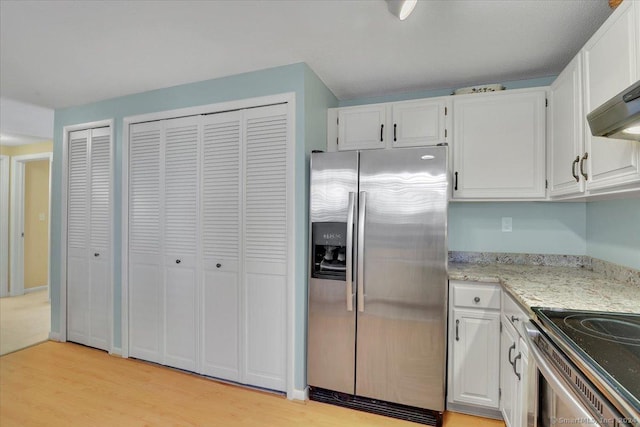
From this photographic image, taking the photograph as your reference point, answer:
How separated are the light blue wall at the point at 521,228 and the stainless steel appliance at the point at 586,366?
4.54 ft

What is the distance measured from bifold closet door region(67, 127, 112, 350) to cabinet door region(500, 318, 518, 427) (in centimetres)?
325

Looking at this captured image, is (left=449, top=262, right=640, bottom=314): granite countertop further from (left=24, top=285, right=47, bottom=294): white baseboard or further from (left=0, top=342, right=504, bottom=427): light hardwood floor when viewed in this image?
(left=24, top=285, right=47, bottom=294): white baseboard

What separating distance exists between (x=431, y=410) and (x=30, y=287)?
6447mm

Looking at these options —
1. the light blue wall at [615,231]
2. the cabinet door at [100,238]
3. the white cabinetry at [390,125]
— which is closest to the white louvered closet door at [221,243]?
the white cabinetry at [390,125]

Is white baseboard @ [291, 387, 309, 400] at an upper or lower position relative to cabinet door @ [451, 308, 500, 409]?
lower

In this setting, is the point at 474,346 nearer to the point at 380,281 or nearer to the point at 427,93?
the point at 380,281

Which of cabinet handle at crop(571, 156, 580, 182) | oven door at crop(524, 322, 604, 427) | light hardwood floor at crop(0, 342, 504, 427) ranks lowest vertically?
light hardwood floor at crop(0, 342, 504, 427)

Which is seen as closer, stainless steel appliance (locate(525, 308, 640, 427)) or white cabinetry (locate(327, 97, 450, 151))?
stainless steel appliance (locate(525, 308, 640, 427))

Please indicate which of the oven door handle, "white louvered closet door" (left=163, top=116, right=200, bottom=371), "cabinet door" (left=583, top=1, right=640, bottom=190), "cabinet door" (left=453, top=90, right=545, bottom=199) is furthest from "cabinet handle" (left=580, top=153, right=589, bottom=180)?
"white louvered closet door" (left=163, top=116, right=200, bottom=371)

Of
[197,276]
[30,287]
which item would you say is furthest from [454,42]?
[30,287]

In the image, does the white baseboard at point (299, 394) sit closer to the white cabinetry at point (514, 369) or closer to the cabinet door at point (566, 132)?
the white cabinetry at point (514, 369)

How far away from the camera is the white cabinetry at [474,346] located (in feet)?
6.59

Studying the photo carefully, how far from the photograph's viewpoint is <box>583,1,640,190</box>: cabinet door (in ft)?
4.10

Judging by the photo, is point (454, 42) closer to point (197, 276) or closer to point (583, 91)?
point (583, 91)
